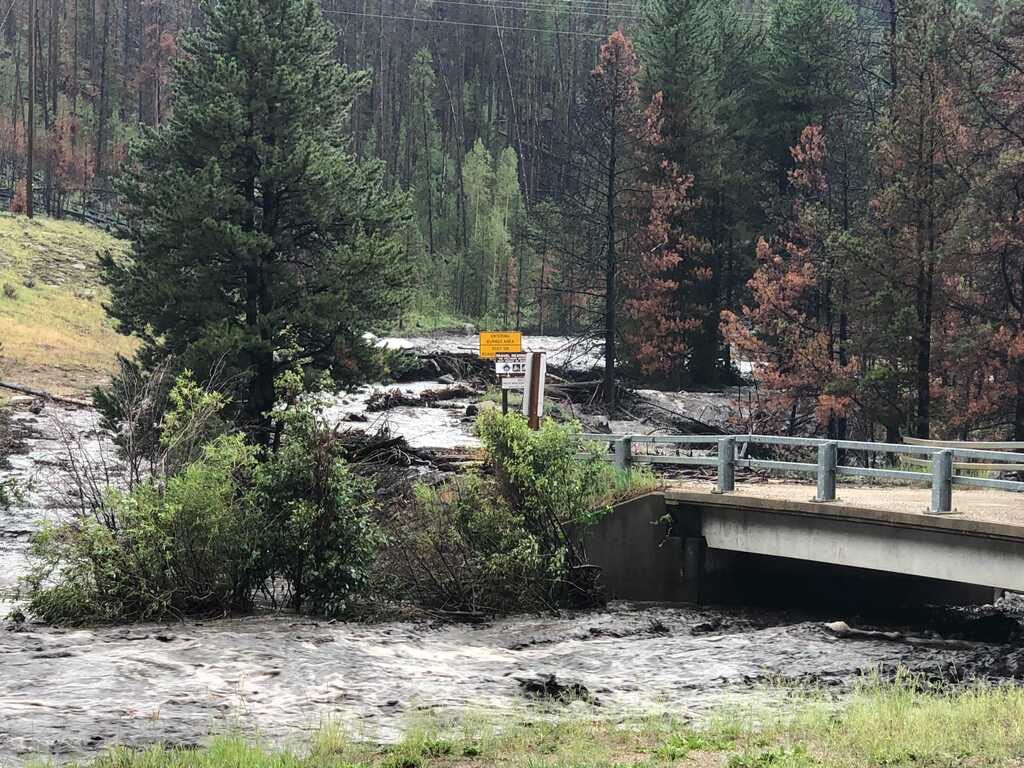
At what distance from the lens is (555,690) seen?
12844 mm

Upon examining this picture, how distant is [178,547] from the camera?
52.3 feet

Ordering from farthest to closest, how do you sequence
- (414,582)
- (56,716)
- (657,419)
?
(657,419) → (414,582) → (56,716)

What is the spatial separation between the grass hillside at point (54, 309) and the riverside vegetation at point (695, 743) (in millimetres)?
28510

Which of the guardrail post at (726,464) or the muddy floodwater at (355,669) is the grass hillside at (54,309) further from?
the muddy floodwater at (355,669)

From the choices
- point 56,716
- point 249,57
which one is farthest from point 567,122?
point 56,716

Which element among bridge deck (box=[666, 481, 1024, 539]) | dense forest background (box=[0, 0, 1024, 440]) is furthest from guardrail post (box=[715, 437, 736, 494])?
dense forest background (box=[0, 0, 1024, 440])

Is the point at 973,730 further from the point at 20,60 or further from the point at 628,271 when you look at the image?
the point at 20,60

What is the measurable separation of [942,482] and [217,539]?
9064mm

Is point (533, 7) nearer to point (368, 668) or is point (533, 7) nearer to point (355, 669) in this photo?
point (368, 668)

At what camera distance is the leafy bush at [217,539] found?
15.8m

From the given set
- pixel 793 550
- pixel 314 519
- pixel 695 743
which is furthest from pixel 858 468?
pixel 314 519

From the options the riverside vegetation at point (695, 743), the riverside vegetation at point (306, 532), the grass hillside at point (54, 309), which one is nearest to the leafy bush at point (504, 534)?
the riverside vegetation at point (306, 532)

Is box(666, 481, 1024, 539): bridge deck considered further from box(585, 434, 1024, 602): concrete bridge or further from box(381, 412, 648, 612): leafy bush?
box(381, 412, 648, 612): leafy bush

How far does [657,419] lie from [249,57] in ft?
63.4
